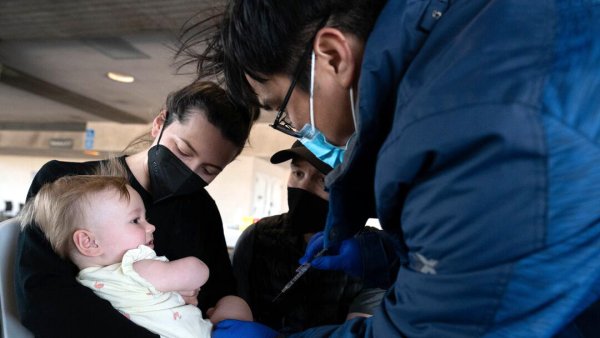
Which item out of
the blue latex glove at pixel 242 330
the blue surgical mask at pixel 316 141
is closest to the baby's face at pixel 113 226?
the blue latex glove at pixel 242 330

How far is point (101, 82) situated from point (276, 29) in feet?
18.9

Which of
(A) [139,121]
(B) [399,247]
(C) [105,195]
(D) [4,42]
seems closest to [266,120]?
(A) [139,121]

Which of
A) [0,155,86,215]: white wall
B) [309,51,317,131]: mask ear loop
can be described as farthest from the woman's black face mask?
[0,155,86,215]: white wall

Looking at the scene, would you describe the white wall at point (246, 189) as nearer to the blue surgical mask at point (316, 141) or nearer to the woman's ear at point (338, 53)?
the blue surgical mask at point (316, 141)

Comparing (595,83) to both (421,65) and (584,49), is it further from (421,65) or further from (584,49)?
Answer: (421,65)

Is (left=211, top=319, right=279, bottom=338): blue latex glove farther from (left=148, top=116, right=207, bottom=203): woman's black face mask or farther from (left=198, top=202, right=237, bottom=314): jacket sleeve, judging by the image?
(left=148, top=116, right=207, bottom=203): woman's black face mask

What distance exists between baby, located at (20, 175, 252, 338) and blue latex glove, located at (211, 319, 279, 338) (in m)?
0.06

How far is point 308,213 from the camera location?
2.05 meters

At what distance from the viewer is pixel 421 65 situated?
71 cm

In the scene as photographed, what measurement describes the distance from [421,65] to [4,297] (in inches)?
49.2

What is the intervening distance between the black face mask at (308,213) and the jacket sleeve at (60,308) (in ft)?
3.21

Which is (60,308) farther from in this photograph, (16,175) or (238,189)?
(16,175)

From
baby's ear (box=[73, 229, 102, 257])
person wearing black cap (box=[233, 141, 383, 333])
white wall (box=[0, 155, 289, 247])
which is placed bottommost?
white wall (box=[0, 155, 289, 247])

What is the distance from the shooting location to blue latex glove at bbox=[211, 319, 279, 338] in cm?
115
